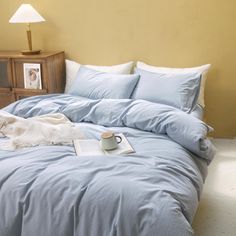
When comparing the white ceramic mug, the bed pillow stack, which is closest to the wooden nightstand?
the bed pillow stack

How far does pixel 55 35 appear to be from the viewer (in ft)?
12.1

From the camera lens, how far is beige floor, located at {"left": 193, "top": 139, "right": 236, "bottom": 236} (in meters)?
2.18

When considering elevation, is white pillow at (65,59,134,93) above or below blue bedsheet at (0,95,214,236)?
above

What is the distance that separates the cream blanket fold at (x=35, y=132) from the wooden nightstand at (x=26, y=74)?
105 cm

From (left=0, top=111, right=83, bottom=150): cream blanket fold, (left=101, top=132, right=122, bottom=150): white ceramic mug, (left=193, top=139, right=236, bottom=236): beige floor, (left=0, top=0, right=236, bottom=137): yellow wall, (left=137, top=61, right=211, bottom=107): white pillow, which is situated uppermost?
(left=0, top=0, right=236, bottom=137): yellow wall

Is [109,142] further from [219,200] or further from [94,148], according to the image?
[219,200]

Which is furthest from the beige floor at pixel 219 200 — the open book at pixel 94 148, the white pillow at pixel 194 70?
the open book at pixel 94 148

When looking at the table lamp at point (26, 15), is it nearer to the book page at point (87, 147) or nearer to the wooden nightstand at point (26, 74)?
the wooden nightstand at point (26, 74)

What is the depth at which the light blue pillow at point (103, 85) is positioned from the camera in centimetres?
308

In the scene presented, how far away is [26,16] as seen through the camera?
3.36 meters

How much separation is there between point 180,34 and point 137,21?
407 millimetres

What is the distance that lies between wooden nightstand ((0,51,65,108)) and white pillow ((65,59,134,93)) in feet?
0.32

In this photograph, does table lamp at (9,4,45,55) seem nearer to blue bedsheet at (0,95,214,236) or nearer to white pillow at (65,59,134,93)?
white pillow at (65,59,134,93)

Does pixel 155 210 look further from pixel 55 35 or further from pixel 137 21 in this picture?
pixel 55 35
